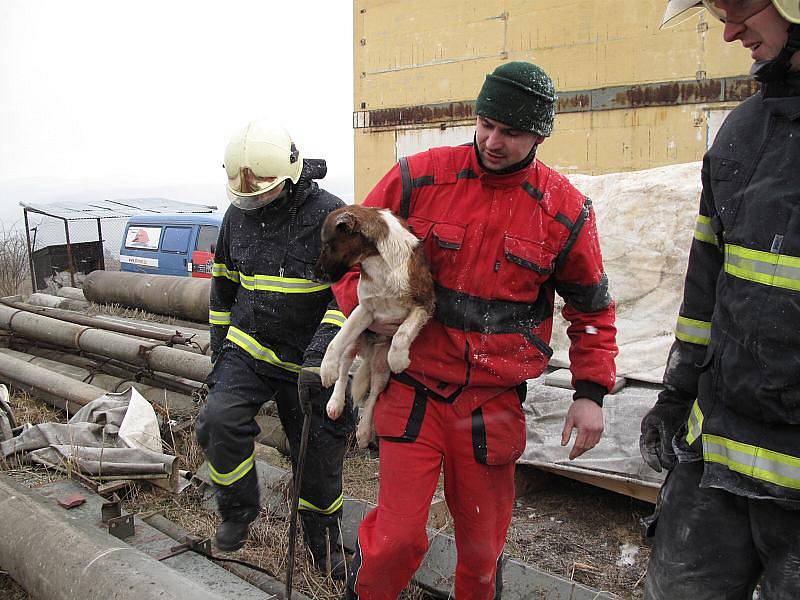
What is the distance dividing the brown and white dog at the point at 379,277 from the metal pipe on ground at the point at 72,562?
37.9 inches

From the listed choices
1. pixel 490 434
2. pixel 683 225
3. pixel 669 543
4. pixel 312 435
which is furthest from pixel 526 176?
pixel 683 225

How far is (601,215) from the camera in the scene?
18.7 ft

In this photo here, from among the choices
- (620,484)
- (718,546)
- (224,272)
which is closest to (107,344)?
(224,272)

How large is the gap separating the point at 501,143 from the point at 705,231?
2.50 ft

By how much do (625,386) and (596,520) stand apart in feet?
2.84

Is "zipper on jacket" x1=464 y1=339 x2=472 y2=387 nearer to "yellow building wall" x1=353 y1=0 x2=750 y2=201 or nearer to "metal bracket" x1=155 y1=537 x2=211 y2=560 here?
"metal bracket" x1=155 y1=537 x2=211 y2=560

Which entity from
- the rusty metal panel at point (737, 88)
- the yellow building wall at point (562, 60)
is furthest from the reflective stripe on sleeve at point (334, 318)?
the rusty metal panel at point (737, 88)

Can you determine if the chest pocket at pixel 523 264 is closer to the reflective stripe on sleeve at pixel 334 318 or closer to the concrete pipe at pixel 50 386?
the reflective stripe on sleeve at pixel 334 318

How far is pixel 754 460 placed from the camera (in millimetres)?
1788

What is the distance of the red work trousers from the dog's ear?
0.63m

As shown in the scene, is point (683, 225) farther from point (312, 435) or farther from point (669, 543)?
point (669, 543)

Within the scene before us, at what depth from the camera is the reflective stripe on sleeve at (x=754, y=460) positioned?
1.72 m

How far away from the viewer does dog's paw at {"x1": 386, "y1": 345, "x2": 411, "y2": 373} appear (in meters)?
2.63

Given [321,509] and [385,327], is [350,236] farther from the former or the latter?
[321,509]
